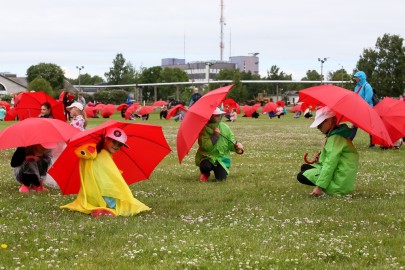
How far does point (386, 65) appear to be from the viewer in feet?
272

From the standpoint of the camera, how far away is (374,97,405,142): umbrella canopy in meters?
14.1

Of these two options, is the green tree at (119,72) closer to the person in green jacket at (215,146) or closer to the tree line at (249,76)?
the tree line at (249,76)

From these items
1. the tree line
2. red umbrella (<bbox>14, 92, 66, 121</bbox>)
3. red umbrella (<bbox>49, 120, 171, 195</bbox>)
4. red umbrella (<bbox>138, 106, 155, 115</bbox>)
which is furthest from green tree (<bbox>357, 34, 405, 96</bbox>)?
red umbrella (<bbox>49, 120, 171, 195</bbox>)

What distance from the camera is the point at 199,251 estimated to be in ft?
25.1

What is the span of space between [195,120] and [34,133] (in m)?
3.27

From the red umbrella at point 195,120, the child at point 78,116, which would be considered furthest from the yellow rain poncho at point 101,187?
the child at point 78,116

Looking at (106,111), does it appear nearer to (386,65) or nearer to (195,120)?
(386,65)

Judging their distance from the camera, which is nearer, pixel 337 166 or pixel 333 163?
pixel 333 163

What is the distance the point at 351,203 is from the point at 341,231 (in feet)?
7.38

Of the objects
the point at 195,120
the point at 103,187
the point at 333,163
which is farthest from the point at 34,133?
the point at 333,163

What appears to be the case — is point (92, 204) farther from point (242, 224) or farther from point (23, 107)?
point (23, 107)

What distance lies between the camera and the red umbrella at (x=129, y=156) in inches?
425

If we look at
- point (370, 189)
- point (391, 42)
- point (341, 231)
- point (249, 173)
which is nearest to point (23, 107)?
point (249, 173)

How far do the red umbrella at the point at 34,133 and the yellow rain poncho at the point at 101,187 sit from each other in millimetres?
936
